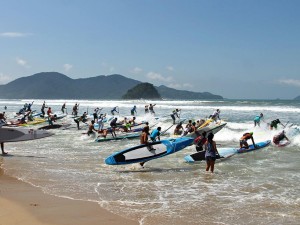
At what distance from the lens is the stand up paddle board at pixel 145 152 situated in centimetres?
1272

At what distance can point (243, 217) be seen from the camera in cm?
752

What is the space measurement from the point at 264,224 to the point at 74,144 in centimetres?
1447

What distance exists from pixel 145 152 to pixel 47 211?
239 inches

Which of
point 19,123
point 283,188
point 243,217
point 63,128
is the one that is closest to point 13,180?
point 243,217

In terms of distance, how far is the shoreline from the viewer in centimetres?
695

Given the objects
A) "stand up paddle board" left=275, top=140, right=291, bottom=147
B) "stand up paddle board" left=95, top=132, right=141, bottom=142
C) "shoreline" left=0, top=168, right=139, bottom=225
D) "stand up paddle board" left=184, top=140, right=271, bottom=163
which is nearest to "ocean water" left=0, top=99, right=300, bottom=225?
"stand up paddle board" left=184, top=140, right=271, bottom=163

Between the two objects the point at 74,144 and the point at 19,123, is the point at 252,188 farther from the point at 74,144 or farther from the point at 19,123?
the point at 19,123

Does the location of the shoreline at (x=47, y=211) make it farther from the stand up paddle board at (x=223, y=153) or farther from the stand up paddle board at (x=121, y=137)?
the stand up paddle board at (x=121, y=137)

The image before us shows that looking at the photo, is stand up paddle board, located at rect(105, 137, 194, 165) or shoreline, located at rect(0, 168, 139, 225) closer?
shoreline, located at rect(0, 168, 139, 225)

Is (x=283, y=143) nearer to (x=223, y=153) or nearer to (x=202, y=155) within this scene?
(x=223, y=153)

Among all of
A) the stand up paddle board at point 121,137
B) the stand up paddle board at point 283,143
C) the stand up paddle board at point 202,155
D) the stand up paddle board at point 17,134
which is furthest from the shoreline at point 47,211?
the stand up paddle board at point 283,143

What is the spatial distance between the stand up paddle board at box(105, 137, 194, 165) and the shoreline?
3.74 metres

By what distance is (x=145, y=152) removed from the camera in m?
13.3

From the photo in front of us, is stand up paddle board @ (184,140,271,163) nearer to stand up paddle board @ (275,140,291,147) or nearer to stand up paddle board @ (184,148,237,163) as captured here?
stand up paddle board @ (184,148,237,163)
